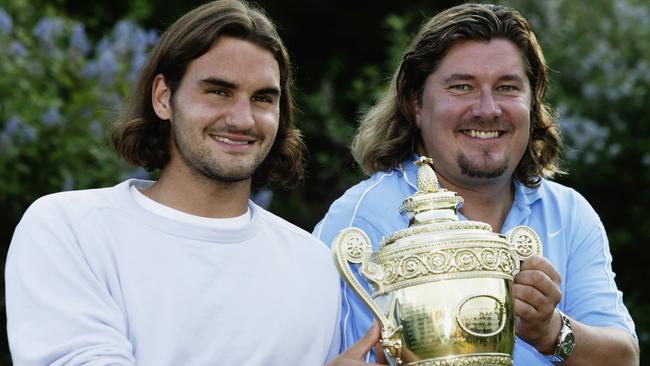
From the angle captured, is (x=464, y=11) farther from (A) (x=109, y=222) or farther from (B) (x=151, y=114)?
(A) (x=109, y=222)

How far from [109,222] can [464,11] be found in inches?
67.5

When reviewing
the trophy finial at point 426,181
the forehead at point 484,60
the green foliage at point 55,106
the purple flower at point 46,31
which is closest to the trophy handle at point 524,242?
the trophy finial at point 426,181

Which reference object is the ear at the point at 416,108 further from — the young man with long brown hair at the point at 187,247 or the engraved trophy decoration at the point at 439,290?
the engraved trophy decoration at the point at 439,290

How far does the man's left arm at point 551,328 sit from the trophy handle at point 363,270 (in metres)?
0.45

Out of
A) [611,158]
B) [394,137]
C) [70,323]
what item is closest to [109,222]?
[70,323]

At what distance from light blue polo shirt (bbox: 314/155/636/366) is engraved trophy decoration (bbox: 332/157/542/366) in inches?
21.8

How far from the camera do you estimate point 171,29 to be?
174 inches

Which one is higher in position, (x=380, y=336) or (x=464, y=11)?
(x=464, y=11)

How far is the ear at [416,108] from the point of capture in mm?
5062

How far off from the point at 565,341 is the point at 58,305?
Result: 64.3 inches

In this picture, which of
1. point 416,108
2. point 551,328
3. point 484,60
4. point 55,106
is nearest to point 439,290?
point 551,328

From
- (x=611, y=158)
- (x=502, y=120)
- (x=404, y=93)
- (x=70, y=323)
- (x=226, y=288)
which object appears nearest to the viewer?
(x=70, y=323)

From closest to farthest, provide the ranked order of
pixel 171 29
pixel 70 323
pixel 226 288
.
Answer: pixel 70 323 < pixel 226 288 < pixel 171 29

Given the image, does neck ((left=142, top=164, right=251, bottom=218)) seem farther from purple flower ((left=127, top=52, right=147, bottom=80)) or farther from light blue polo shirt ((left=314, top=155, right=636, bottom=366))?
purple flower ((left=127, top=52, right=147, bottom=80))
